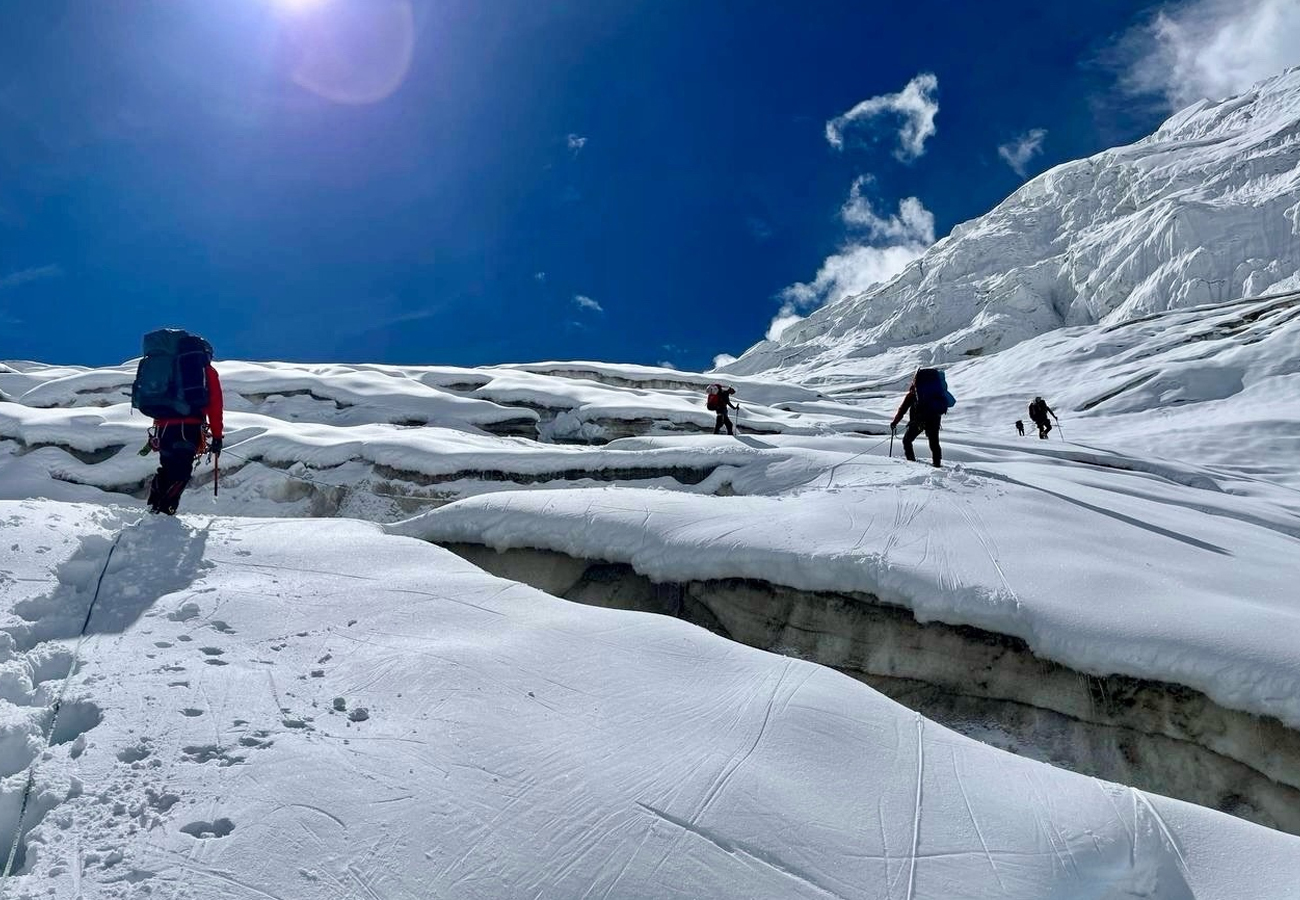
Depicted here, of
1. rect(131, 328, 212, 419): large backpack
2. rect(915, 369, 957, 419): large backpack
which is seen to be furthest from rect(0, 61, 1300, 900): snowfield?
rect(131, 328, 212, 419): large backpack

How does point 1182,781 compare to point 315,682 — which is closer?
point 315,682

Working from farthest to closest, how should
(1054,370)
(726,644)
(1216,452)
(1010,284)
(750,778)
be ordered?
(1010,284), (1054,370), (1216,452), (726,644), (750,778)

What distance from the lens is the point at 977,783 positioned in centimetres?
337

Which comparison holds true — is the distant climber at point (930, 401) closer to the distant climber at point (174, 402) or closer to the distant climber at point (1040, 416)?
the distant climber at point (174, 402)

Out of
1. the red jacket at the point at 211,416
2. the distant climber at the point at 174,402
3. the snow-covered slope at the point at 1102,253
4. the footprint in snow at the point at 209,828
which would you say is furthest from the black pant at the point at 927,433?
the snow-covered slope at the point at 1102,253

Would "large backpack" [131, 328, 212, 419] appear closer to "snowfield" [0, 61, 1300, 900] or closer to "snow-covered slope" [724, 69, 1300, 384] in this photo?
"snowfield" [0, 61, 1300, 900]

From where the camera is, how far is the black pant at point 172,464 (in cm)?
777

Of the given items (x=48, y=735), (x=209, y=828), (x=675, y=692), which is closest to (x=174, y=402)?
(x=48, y=735)

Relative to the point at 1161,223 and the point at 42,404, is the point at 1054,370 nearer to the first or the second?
the point at 1161,223

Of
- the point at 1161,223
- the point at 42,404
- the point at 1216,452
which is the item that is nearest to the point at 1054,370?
the point at 1216,452

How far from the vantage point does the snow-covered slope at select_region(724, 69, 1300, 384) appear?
77.4 metres

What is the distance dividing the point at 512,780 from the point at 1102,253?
394 ft

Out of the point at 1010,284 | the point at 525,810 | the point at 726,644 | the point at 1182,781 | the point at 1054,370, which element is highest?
the point at 1010,284

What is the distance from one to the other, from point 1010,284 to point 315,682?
12298 centimetres
